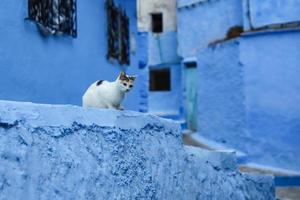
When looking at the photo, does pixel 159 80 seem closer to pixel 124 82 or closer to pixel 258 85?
pixel 258 85

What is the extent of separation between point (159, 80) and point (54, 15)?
552 inches

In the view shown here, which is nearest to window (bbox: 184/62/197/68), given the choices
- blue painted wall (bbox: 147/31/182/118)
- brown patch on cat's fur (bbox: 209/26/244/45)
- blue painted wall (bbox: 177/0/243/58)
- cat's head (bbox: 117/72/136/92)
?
blue painted wall (bbox: 177/0/243/58)

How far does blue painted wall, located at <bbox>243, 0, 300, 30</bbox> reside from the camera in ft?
38.5

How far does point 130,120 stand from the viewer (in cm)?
377

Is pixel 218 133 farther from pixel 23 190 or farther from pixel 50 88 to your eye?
pixel 23 190

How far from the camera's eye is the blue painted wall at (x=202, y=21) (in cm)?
1465

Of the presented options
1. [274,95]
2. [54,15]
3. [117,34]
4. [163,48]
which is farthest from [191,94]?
[54,15]

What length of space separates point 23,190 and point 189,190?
229 centimetres

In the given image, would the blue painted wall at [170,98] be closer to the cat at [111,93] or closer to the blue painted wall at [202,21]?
the blue painted wall at [202,21]

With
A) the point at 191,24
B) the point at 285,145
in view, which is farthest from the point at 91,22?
the point at 191,24

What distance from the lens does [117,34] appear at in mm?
8719

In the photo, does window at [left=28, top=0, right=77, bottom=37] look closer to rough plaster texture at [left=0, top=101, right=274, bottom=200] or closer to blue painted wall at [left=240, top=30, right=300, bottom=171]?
rough plaster texture at [left=0, top=101, right=274, bottom=200]

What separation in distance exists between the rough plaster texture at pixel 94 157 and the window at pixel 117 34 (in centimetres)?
389

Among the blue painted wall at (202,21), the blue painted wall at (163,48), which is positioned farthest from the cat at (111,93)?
the blue painted wall at (163,48)
